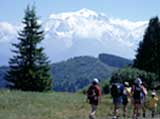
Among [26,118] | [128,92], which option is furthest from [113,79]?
[26,118]

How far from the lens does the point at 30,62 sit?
78.6 metres

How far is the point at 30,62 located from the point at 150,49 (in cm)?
1598

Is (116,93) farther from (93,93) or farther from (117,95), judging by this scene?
(93,93)

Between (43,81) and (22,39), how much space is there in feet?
31.2

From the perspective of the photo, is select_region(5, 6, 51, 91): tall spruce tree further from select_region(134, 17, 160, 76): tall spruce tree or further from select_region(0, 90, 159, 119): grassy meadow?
select_region(0, 90, 159, 119): grassy meadow

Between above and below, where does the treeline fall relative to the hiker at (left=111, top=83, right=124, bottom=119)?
above

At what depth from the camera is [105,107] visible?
39.9 meters

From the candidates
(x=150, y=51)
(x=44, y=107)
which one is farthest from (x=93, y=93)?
(x=150, y=51)

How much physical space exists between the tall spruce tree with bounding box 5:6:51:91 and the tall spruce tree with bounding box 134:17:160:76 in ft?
40.1

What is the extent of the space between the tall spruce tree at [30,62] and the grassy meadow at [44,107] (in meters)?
30.1

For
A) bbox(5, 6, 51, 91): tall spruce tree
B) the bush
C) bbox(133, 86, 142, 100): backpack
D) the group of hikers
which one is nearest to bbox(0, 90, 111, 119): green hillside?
the group of hikers

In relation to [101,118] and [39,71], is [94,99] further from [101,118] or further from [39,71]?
[39,71]

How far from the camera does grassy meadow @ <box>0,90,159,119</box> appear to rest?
34.2 m

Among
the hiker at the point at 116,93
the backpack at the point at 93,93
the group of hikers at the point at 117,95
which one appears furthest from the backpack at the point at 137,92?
the backpack at the point at 93,93
